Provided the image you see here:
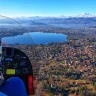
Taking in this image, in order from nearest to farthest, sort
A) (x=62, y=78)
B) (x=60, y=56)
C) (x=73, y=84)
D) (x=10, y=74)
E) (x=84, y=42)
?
1. (x=10, y=74)
2. (x=73, y=84)
3. (x=62, y=78)
4. (x=60, y=56)
5. (x=84, y=42)

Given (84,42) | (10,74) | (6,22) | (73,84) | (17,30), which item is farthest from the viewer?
(84,42)

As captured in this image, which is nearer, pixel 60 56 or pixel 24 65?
pixel 24 65

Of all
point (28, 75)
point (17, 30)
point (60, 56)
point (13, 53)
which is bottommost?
point (60, 56)

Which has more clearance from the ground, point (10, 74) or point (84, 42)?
point (10, 74)

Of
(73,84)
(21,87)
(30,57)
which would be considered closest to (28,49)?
(30,57)

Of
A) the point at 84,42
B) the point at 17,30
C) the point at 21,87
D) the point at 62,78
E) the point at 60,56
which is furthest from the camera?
the point at 84,42

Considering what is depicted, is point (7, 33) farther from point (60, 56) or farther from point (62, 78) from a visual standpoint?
point (60, 56)

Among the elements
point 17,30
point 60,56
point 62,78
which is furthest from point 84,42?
point 17,30

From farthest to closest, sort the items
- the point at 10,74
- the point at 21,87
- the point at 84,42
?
the point at 84,42 → the point at 10,74 → the point at 21,87

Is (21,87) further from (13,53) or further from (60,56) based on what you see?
(60,56)
